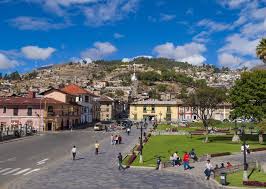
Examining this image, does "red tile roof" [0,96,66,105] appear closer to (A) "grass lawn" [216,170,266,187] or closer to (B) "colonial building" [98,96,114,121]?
(A) "grass lawn" [216,170,266,187]

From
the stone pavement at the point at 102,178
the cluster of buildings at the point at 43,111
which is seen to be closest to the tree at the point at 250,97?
the stone pavement at the point at 102,178

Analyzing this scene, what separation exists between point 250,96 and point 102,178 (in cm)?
4106

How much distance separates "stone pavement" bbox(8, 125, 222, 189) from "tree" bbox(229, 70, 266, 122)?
31281 mm

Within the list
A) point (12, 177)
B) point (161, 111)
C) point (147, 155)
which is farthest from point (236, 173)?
point (161, 111)

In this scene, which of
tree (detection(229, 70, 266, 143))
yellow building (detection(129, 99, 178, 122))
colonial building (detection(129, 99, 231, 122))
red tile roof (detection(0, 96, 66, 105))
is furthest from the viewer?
yellow building (detection(129, 99, 178, 122))

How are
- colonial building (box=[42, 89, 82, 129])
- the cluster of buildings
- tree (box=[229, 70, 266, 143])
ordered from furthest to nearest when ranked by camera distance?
colonial building (box=[42, 89, 82, 129]), the cluster of buildings, tree (box=[229, 70, 266, 143])

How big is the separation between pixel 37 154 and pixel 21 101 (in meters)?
47.8

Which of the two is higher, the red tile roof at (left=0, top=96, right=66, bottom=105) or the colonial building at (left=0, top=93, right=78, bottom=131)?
the red tile roof at (left=0, top=96, right=66, bottom=105)

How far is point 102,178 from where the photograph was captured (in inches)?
1389

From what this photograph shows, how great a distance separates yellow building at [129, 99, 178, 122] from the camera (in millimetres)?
161500

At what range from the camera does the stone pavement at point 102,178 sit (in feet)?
104

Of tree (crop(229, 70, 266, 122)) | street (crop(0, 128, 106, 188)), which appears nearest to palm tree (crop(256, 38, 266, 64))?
tree (crop(229, 70, 266, 122))

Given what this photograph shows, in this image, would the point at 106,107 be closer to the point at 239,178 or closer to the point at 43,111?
the point at 43,111

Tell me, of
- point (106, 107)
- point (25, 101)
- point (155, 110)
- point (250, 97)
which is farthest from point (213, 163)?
point (106, 107)
